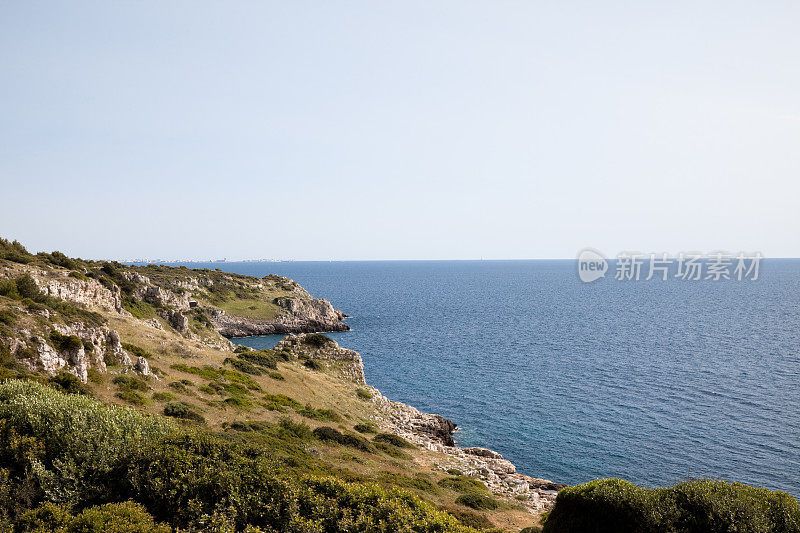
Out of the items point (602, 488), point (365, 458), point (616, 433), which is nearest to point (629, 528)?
point (602, 488)

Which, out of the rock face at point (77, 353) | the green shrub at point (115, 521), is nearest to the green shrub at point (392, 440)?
the rock face at point (77, 353)

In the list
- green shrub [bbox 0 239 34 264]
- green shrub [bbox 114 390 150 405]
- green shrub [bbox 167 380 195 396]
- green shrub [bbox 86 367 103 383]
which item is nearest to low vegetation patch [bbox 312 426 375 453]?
green shrub [bbox 167 380 195 396]

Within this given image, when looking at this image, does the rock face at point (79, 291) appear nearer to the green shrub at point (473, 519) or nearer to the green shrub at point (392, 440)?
the green shrub at point (392, 440)

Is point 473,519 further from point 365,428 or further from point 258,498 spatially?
point 365,428

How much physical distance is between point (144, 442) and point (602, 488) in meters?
17.6

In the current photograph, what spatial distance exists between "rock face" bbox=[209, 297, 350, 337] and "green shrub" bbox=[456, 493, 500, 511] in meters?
85.5

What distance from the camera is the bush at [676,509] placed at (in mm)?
12719

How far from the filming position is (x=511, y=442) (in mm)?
47094

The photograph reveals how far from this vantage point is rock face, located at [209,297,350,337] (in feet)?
335

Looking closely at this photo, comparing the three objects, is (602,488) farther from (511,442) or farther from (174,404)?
(511,442)

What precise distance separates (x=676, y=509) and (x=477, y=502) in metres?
17.3

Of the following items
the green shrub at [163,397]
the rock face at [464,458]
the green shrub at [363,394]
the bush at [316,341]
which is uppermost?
the green shrub at [163,397]

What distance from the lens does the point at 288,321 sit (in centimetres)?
11025

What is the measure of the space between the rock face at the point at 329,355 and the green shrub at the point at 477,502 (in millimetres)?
37792
